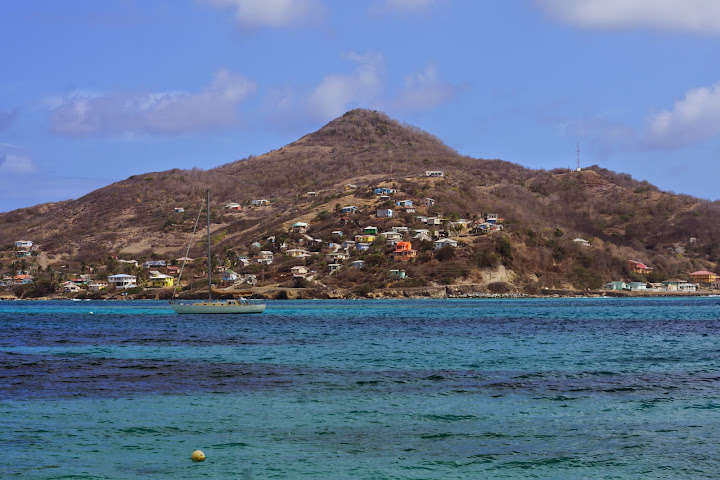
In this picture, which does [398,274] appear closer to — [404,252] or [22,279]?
[404,252]

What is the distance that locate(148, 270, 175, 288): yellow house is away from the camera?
484 ft

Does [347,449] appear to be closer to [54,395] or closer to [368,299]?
[54,395]

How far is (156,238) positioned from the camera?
192 meters

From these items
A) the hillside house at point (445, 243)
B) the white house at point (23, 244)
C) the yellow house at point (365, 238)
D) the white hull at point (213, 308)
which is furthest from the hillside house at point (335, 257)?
the white house at point (23, 244)

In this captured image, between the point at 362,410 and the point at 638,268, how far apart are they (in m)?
137

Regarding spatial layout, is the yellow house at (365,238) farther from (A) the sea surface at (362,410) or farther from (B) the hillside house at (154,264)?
(A) the sea surface at (362,410)

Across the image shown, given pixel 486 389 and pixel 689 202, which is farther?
pixel 689 202

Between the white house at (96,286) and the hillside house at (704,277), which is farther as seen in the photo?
the hillside house at (704,277)

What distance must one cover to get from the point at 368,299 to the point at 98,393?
9936cm

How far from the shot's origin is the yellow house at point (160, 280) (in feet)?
484

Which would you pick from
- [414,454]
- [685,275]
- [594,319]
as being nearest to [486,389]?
[414,454]

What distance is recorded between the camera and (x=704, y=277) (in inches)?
5861

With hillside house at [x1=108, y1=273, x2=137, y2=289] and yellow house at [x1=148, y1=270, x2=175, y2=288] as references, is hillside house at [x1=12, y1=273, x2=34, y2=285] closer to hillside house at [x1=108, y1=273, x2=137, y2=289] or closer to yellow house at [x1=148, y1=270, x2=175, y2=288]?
hillside house at [x1=108, y1=273, x2=137, y2=289]

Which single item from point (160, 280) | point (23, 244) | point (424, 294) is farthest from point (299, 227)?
point (23, 244)
